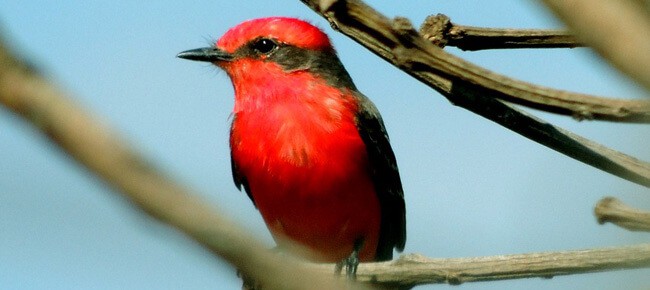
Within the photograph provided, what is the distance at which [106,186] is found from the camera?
2.79 ft

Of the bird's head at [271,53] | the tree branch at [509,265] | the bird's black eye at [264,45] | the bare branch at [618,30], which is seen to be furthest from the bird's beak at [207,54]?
the bare branch at [618,30]

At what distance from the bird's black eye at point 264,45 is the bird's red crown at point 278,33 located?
0.04m

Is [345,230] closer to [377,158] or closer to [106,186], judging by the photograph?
[377,158]

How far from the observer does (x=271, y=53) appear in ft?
24.3

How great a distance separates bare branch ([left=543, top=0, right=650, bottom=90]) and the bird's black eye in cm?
651

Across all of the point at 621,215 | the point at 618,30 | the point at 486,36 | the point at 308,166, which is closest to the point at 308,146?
the point at 308,166

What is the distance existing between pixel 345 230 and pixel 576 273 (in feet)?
13.7

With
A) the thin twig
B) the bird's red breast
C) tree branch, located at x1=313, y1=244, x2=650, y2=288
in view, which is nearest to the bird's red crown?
the bird's red breast

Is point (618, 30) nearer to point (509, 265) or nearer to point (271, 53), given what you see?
point (509, 265)

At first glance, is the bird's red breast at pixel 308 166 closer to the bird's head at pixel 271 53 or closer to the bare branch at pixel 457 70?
the bird's head at pixel 271 53

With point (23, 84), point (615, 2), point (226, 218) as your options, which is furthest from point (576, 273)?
point (23, 84)

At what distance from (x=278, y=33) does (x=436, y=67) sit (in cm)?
532

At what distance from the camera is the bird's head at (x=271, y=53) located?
7.33 meters

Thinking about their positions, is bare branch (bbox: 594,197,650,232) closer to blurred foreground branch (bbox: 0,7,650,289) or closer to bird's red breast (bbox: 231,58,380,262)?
blurred foreground branch (bbox: 0,7,650,289)
